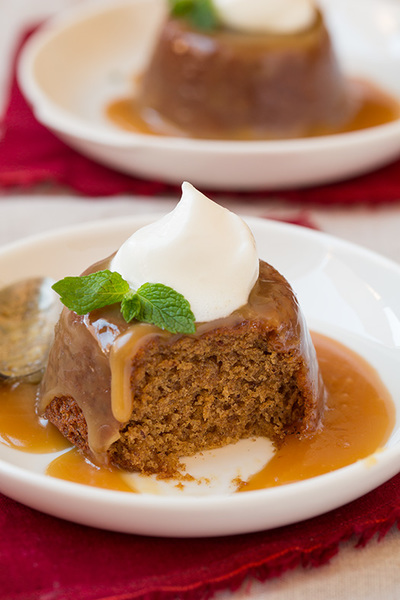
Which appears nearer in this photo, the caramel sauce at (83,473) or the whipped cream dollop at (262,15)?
the caramel sauce at (83,473)

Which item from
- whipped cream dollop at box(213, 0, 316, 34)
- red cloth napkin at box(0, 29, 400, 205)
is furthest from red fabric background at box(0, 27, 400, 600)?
whipped cream dollop at box(213, 0, 316, 34)

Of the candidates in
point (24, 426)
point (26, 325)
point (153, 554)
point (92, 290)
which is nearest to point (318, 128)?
point (26, 325)

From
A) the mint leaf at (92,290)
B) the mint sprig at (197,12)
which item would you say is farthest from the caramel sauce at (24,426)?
the mint sprig at (197,12)

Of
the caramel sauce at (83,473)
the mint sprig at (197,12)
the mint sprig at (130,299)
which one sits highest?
the mint sprig at (130,299)

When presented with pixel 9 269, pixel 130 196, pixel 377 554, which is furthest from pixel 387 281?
pixel 130 196

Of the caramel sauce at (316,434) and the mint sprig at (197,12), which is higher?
the mint sprig at (197,12)

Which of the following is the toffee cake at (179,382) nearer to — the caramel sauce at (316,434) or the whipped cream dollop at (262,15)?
the caramel sauce at (316,434)

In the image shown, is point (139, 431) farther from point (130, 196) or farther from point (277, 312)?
point (130, 196)
